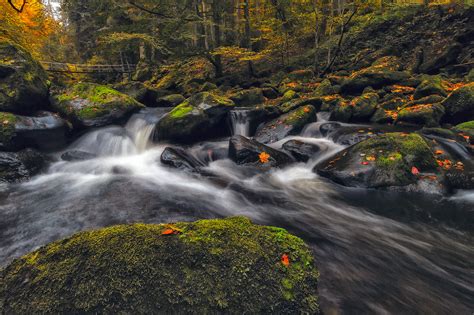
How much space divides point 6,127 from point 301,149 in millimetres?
8466

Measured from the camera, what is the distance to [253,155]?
8.15 metres

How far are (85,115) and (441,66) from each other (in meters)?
15.9

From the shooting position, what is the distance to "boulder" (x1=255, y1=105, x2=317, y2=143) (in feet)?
33.6

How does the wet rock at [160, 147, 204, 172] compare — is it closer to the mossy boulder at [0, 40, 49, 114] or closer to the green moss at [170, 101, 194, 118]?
the green moss at [170, 101, 194, 118]

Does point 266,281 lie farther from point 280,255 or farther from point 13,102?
point 13,102

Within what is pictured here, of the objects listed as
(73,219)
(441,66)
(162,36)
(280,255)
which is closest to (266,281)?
(280,255)

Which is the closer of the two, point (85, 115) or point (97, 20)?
point (85, 115)

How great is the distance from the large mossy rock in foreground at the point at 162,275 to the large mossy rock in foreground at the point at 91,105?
8.64 m

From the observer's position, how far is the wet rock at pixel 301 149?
8469mm

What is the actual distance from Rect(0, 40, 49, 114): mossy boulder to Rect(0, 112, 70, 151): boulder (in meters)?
0.53

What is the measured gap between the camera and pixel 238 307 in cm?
199

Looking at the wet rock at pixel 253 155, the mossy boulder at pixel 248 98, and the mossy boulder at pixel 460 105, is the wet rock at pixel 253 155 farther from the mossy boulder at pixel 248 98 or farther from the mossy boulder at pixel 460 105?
the mossy boulder at pixel 248 98

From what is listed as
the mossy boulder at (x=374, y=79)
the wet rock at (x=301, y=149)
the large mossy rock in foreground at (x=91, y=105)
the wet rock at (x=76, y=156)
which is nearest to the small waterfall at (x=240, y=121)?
the wet rock at (x=301, y=149)

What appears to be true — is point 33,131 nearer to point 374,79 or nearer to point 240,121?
point 240,121
